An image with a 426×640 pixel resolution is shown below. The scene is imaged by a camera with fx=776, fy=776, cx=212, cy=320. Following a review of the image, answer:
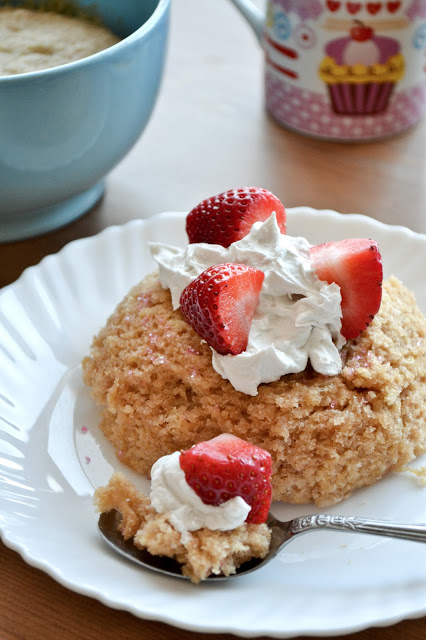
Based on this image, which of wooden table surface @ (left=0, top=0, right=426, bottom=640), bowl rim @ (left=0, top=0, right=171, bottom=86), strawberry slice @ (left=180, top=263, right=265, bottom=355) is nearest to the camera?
strawberry slice @ (left=180, top=263, right=265, bottom=355)

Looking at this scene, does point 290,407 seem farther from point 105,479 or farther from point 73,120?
point 73,120

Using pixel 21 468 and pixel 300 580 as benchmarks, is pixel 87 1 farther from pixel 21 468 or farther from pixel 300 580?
pixel 300 580

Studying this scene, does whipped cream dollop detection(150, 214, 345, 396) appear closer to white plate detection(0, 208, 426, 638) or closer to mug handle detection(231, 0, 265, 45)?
white plate detection(0, 208, 426, 638)

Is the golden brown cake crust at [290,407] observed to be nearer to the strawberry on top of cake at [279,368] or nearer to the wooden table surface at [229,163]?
the strawberry on top of cake at [279,368]

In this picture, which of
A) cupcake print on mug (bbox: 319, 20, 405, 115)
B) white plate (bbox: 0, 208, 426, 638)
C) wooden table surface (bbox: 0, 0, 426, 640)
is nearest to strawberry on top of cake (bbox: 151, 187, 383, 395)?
white plate (bbox: 0, 208, 426, 638)

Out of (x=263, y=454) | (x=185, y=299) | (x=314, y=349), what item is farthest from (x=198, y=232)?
(x=263, y=454)

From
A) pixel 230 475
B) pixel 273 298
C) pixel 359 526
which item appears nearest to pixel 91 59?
pixel 273 298
